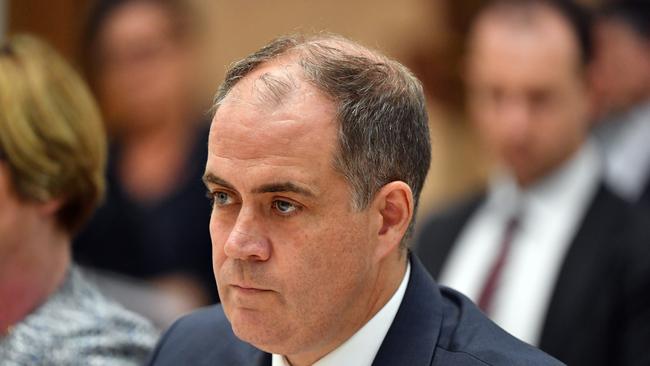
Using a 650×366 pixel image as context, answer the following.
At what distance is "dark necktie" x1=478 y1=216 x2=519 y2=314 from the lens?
4668mm

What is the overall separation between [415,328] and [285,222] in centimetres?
37

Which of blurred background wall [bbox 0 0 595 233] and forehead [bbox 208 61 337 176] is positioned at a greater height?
forehead [bbox 208 61 337 176]

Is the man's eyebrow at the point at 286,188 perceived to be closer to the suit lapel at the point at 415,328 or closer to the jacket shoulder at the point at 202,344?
the suit lapel at the point at 415,328

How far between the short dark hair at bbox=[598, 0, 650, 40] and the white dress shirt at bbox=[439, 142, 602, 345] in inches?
120

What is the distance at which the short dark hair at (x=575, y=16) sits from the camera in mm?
5113

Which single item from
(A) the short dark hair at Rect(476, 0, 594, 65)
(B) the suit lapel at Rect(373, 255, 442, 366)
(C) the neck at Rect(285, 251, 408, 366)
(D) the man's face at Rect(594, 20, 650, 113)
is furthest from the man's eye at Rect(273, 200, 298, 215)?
(D) the man's face at Rect(594, 20, 650, 113)

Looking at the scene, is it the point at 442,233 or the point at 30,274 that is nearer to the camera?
the point at 30,274

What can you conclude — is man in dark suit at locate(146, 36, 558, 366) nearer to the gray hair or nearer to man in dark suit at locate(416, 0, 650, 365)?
the gray hair

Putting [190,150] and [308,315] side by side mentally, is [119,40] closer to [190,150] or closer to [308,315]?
[190,150]

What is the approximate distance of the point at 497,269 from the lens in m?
4.77

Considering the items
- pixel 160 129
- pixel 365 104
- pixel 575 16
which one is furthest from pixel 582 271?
pixel 160 129

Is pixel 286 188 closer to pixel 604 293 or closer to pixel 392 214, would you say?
pixel 392 214

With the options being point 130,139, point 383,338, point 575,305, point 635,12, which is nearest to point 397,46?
point 635,12

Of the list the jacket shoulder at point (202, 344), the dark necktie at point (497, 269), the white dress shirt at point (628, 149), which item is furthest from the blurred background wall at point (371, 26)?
the jacket shoulder at point (202, 344)
